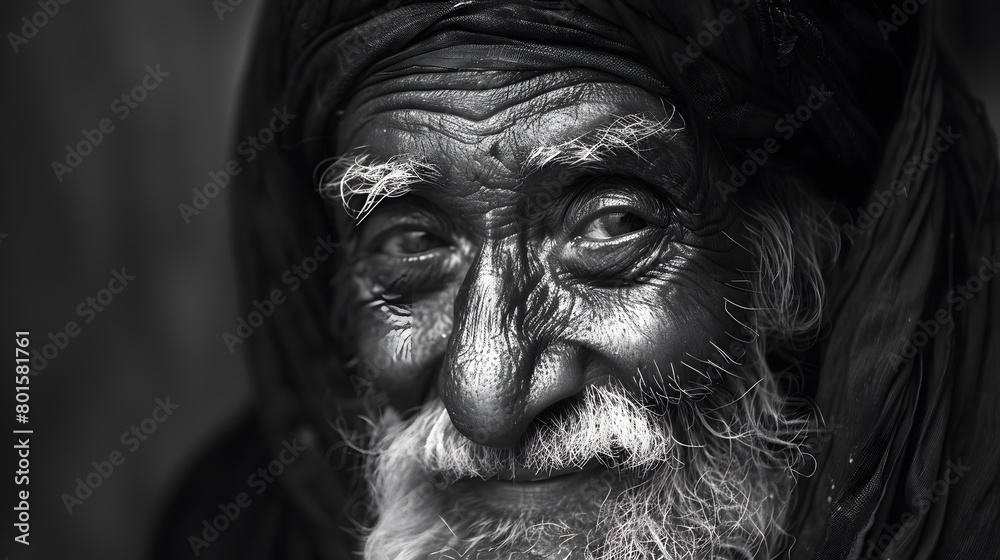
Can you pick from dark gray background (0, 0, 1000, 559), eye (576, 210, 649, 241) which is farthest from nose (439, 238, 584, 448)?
dark gray background (0, 0, 1000, 559)

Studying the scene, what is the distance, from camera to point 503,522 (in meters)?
1.47

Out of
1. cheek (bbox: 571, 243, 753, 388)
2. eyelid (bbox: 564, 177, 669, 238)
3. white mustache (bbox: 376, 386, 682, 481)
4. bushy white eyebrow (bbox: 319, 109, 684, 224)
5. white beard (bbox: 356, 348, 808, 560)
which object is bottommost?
white beard (bbox: 356, 348, 808, 560)

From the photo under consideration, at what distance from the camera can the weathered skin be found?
4.49 ft

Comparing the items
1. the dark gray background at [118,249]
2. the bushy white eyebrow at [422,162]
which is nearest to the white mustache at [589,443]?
the bushy white eyebrow at [422,162]

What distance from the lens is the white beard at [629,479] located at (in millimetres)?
1419

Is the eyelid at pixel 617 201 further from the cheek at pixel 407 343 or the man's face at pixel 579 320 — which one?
the cheek at pixel 407 343

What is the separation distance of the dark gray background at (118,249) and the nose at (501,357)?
0.89 metres

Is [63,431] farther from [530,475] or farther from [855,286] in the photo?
[855,286]

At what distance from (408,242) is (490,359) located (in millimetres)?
428

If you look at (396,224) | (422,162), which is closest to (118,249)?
(396,224)

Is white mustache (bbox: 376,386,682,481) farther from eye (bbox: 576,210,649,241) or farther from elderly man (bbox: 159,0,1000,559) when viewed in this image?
eye (bbox: 576,210,649,241)

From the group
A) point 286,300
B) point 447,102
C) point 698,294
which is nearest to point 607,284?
point 698,294

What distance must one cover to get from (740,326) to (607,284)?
27 cm

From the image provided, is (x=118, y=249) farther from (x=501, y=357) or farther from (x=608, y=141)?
(x=608, y=141)
